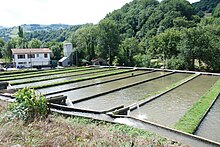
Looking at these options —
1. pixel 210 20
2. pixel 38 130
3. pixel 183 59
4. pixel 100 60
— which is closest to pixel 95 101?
pixel 38 130

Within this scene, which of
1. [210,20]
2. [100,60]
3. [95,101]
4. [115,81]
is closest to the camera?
[95,101]

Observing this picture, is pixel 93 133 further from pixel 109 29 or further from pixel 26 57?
pixel 109 29

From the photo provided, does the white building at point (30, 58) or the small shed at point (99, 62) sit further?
the small shed at point (99, 62)

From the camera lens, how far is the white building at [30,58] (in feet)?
113

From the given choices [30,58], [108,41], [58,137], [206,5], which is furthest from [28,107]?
[206,5]

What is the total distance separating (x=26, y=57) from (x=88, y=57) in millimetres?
10199

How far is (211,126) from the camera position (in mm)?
9406

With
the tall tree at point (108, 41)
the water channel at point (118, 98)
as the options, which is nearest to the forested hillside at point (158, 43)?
the tall tree at point (108, 41)

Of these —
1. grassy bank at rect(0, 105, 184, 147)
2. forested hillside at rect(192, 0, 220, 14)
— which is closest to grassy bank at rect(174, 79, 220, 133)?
grassy bank at rect(0, 105, 184, 147)

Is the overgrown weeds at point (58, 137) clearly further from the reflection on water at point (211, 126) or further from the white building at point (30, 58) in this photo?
the white building at point (30, 58)

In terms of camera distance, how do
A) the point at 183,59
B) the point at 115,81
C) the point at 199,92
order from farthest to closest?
the point at 183,59, the point at 115,81, the point at 199,92

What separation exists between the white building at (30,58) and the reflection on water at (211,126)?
29041mm

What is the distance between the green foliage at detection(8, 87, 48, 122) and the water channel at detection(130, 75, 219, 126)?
4876 mm

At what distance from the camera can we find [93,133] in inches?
229
